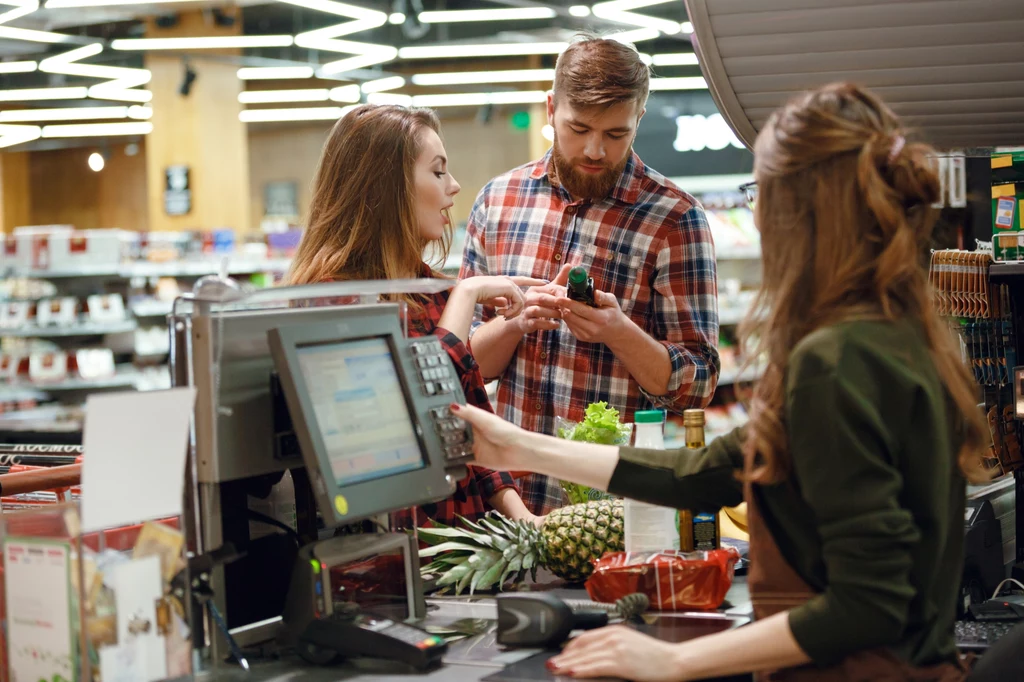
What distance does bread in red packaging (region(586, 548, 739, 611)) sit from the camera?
1.78m

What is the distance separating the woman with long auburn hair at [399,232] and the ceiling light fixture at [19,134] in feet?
41.9

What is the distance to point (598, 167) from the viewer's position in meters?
3.03

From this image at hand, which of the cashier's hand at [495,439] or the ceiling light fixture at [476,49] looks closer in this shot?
the cashier's hand at [495,439]

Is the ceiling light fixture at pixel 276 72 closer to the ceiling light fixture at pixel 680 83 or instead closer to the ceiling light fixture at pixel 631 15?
the ceiling light fixture at pixel 631 15

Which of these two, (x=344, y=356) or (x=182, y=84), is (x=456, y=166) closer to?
(x=182, y=84)

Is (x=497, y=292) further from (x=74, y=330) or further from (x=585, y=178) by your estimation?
(x=74, y=330)

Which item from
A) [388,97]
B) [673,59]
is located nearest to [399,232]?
[673,59]

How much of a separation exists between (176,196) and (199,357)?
11521 millimetres

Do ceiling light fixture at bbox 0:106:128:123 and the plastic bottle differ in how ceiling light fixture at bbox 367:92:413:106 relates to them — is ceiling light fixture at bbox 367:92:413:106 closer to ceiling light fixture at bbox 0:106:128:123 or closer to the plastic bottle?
ceiling light fixture at bbox 0:106:128:123

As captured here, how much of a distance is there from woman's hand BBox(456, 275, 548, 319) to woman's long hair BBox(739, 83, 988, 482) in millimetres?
1158

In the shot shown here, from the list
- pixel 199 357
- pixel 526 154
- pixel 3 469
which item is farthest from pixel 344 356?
pixel 526 154

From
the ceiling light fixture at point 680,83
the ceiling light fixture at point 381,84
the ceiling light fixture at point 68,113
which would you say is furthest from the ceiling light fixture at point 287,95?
the ceiling light fixture at point 680,83

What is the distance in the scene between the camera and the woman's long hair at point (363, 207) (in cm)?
242

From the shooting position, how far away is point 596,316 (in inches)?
107
